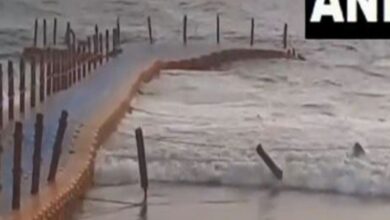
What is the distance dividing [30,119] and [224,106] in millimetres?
5045

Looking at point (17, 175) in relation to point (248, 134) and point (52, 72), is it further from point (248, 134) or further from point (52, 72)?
point (248, 134)

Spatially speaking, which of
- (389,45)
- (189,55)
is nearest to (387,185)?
(189,55)

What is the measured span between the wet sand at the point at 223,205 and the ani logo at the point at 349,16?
50.4 inches

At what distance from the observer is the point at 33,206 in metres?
6.45

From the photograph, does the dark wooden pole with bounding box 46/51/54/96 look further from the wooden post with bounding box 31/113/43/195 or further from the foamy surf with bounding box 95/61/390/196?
the wooden post with bounding box 31/113/43/195

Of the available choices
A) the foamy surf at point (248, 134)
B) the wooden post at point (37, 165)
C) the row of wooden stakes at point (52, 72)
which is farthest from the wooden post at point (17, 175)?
the row of wooden stakes at point (52, 72)

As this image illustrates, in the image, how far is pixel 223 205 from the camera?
26.4ft

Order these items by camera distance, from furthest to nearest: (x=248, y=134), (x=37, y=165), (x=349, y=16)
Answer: (x=248, y=134) < (x=37, y=165) < (x=349, y=16)

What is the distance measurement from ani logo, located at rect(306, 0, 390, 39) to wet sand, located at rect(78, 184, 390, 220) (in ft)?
4.20

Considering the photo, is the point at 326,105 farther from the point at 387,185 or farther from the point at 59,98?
the point at 387,185

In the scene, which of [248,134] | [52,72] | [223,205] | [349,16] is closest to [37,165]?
A: [223,205]

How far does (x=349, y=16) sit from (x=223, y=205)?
6.90ft

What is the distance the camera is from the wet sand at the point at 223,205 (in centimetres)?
771

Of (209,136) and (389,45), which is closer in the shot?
(209,136)
